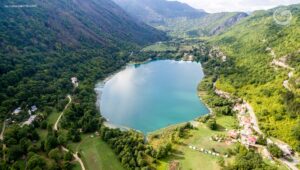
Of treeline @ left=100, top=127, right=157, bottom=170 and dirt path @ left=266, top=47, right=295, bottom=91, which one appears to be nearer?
treeline @ left=100, top=127, right=157, bottom=170

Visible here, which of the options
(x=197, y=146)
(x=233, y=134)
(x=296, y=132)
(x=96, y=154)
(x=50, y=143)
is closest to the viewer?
(x=50, y=143)

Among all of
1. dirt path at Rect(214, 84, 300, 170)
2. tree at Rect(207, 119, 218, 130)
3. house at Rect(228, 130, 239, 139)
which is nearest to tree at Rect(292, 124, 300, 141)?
dirt path at Rect(214, 84, 300, 170)

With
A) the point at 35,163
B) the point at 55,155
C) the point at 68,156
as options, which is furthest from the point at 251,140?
the point at 35,163

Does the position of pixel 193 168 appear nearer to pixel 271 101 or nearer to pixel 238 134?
pixel 238 134

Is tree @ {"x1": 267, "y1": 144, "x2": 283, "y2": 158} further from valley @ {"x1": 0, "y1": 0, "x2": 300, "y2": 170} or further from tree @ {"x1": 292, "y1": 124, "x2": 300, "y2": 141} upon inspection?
tree @ {"x1": 292, "y1": 124, "x2": 300, "y2": 141}

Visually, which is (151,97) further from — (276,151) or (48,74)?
(276,151)

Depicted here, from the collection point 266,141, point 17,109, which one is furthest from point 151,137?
point 17,109

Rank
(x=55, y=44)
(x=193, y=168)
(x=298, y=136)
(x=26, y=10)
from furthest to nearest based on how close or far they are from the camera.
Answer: (x=26, y=10) → (x=55, y=44) → (x=298, y=136) → (x=193, y=168)
